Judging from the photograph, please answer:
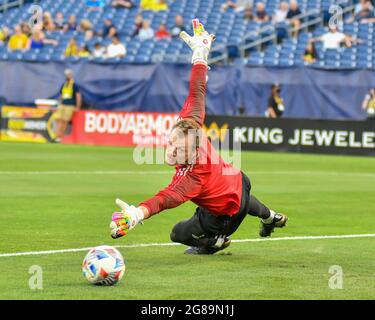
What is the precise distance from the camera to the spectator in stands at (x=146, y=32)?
35562mm

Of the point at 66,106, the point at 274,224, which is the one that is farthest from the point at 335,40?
the point at 274,224

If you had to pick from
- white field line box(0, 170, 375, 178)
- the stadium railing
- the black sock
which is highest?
the stadium railing

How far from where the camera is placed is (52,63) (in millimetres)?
32688

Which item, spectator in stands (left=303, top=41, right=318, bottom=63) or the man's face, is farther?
spectator in stands (left=303, top=41, right=318, bottom=63)

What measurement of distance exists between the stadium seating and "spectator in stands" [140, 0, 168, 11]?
0.83ft

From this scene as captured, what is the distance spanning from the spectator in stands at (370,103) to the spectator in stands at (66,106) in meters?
8.66

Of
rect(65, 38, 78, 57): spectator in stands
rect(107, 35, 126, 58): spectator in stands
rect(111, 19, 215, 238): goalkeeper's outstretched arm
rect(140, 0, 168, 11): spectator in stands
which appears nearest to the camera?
rect(111, 19, 215, 238): goalkeeper's outstretched arm

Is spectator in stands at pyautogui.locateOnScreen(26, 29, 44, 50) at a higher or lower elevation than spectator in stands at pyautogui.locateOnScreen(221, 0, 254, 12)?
lower

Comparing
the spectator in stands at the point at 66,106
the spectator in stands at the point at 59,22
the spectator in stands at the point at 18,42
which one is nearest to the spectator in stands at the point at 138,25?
the spectator in stands at the point at 59,22

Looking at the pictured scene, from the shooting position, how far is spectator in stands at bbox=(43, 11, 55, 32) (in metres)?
36.8

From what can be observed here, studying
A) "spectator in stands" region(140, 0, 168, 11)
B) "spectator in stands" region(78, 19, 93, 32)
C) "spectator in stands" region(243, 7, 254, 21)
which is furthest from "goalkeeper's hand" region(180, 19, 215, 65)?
"spectator in stands" region(140, 0, 168, 11)

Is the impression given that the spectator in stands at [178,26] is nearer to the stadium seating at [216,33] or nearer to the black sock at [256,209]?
the stadium seating at [216,33]

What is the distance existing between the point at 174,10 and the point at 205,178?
27.1m

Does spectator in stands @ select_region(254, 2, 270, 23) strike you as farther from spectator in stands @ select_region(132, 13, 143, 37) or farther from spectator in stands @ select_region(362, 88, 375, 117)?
spectator in stands @ select_region(362, 88, 375, 117)
